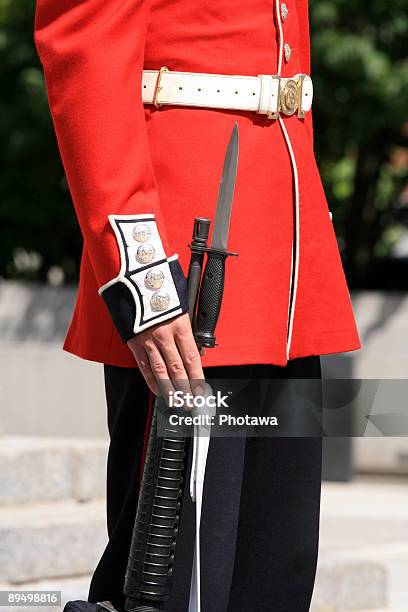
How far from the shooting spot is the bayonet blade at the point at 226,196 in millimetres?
1980

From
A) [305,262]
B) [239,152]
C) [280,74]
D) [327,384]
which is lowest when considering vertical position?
[327,384]

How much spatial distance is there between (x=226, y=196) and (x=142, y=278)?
7.5 inches

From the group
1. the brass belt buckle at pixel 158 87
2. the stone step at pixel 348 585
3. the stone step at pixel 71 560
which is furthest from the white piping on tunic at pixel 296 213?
the stone step at pixel 348 585

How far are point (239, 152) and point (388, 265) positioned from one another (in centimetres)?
602

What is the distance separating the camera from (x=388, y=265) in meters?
8.01

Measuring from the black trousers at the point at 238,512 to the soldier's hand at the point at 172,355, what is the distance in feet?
0.40

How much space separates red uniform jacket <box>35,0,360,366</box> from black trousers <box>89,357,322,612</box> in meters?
0.09

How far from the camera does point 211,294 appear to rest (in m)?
1.97

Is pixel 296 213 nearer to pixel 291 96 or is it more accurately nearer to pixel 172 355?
pixel 291 96

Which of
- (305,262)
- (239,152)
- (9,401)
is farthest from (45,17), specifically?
(9,401)

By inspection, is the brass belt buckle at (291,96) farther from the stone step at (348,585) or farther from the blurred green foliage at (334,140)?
the blurred green foliage at (334,140)

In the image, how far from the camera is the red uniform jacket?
1942mm

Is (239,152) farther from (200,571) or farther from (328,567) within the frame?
(328,567)
